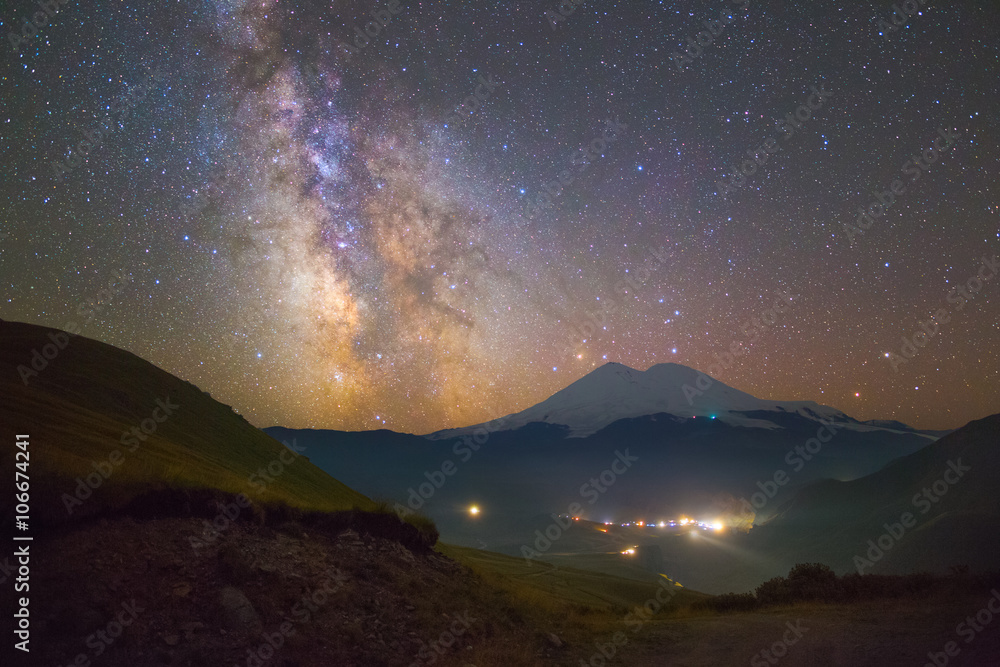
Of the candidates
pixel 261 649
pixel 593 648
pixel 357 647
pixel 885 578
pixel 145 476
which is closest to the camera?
pixel 261 649

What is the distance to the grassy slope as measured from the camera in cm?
1167

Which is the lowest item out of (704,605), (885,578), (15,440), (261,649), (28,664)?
(28,664)

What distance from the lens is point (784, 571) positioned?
72.5m

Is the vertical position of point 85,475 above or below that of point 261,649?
above

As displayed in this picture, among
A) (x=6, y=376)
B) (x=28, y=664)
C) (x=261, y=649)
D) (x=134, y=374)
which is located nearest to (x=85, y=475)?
(x=28, y=664)

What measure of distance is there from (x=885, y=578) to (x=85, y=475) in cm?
2586

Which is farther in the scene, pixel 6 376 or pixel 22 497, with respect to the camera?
pixel 6 376

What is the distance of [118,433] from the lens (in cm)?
1705

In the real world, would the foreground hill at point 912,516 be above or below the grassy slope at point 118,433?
above

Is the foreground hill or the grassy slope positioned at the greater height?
the foreground hill

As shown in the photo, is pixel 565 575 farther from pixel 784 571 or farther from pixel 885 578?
pixel 784 571

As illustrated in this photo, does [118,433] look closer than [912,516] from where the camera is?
Yes

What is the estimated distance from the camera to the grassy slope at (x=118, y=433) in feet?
38.3

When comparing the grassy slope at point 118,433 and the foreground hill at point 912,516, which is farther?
the foreground hill at point 912,516
